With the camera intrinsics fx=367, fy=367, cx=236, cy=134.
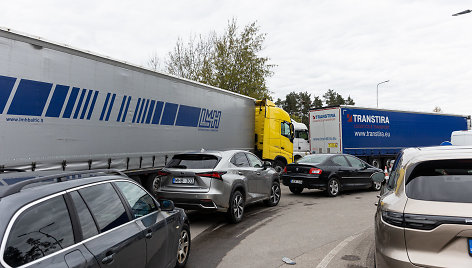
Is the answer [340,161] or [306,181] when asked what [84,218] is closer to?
[306,181]

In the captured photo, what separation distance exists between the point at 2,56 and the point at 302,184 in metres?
8.48

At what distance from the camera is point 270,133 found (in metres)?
15.9

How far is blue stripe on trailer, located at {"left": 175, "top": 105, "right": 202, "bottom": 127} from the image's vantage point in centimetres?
1081

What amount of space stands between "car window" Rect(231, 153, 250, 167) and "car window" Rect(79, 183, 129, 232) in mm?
4673

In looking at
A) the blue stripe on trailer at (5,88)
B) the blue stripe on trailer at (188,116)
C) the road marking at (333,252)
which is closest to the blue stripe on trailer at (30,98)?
the blue stripe on trailer at (5,88)

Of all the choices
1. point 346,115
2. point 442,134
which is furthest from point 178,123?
point 442,134

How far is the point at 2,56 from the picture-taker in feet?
19.9

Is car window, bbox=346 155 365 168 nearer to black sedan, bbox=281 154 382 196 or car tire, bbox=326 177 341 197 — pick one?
black sedan, bbox=281 154 382 196

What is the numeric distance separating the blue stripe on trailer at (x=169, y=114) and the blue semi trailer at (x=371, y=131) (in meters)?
11.0

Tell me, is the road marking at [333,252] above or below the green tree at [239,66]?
below

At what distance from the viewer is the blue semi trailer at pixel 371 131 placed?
755 inches

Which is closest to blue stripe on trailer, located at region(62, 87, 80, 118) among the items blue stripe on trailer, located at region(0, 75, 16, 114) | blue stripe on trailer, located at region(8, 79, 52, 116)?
blue stripe on trailer, located at region(8, 79, 52, 116)

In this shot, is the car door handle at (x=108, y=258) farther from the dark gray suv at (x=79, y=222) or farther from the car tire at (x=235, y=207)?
the car tire at (x=235, y=207)

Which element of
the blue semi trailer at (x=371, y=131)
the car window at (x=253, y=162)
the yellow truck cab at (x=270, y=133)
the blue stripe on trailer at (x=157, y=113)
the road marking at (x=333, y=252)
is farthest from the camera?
the blue semi trailer at (x=371, y=131)
